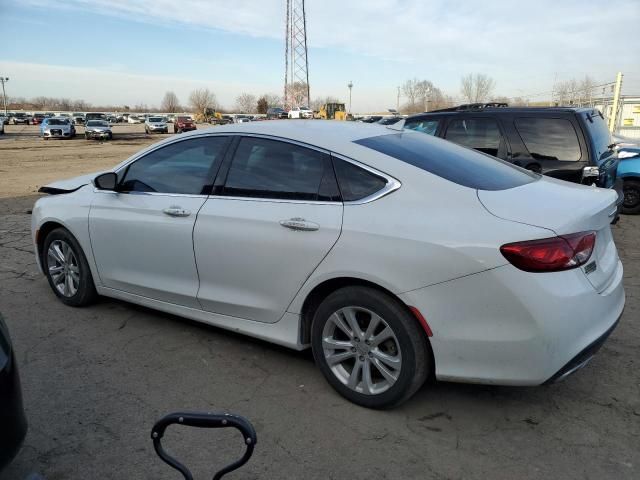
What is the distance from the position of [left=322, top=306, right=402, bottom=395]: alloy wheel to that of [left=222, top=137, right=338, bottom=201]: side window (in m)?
0.71

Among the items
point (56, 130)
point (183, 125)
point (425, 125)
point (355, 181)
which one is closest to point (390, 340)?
point (355, 181)

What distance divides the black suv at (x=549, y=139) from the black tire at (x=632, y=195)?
2.93m

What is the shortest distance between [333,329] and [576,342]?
1269 millimetres

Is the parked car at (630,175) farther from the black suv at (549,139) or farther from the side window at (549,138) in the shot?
the side window at (549,138)

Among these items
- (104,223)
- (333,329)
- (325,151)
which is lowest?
(333,329)

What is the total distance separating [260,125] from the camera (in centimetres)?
362

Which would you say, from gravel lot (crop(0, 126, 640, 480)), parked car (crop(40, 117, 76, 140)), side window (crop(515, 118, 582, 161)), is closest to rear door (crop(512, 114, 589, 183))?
side window (crop(515, 118, 582, 161))

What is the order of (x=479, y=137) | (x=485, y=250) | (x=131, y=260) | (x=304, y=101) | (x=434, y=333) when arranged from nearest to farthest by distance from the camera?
(x=485, y=250) < (x=434, y=333) < (x=131, y=260) < (x=479, y=137) < (x=304, y=101)

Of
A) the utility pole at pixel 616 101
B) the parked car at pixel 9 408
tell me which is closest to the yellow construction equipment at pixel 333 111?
the utility pole at pixel 616 101

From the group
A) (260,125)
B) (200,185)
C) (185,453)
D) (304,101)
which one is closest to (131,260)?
(200,185)

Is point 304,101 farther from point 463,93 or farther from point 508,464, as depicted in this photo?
point 508,464

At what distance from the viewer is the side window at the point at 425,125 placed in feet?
23.0

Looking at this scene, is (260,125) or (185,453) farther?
(260,125)

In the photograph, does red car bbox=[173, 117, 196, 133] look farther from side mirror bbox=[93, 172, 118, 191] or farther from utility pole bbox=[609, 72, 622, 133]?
side mirror bbox=[93, 172, 118, 191]
